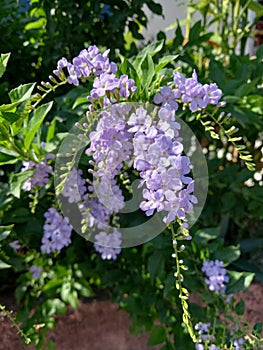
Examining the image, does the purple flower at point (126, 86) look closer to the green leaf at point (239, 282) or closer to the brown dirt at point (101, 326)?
the green leaf at point (239, 282)

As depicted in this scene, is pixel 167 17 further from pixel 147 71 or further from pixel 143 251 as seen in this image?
pixel 147 71

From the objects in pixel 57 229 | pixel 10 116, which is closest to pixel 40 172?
pixel 57 229

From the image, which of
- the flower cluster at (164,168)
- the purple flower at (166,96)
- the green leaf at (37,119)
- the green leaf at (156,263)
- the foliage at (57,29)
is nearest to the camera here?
the flower cluster at (164,168)

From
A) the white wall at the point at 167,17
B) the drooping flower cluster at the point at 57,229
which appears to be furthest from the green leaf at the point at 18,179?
the white wall at the point at 167,17

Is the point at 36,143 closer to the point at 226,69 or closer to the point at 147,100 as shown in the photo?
the point at 147,100

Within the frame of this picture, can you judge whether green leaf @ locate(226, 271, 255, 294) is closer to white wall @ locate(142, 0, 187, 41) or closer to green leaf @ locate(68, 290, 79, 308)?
green leaf @ locate(68, 290, 79, 308)

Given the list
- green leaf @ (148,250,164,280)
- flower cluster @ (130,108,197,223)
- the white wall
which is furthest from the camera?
the white wall

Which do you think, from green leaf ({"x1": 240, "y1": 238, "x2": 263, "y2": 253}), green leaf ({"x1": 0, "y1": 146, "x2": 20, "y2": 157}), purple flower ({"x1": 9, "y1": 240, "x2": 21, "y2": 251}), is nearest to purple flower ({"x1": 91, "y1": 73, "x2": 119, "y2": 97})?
green leaf ({"x1": 0, "y1": 146, "x2": 20, "y2": 157})
